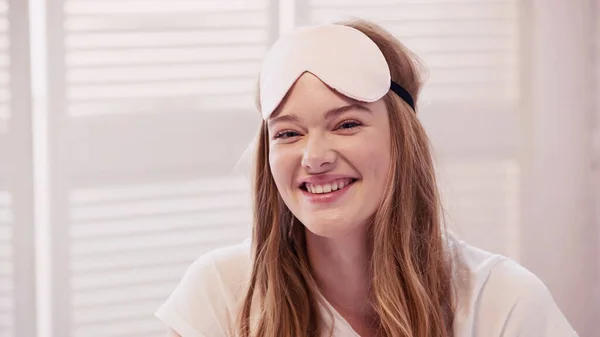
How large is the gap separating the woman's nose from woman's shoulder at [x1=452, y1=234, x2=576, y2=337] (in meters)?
0.41

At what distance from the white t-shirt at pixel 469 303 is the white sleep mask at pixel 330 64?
0.39 m

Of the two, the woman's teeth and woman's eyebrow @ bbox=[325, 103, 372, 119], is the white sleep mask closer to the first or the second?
woman's eyebrow @ bbox=[325, 103, 372, 119]

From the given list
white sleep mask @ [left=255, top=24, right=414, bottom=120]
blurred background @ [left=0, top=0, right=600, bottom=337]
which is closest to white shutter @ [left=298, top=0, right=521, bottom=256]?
blurred background @ [left=0, top=0, right=600, bottom=337]

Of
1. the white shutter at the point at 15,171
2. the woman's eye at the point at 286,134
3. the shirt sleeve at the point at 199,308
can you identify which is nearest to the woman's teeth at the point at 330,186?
the woman's eye at the point at 286,134

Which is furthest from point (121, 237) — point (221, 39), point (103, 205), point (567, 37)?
point (567, 37)

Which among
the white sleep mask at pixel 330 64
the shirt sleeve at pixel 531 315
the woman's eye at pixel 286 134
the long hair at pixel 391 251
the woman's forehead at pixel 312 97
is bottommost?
the shirt sleeve at pixel 531 315

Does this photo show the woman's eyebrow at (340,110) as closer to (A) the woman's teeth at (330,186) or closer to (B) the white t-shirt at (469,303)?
(A) the woman's teeth at (330,186)

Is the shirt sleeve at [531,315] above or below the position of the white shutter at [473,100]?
below

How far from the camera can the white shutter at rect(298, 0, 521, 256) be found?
2463 mm

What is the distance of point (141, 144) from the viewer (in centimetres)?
219

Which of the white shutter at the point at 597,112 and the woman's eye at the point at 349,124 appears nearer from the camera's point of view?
the woman's eye at the point at 349,124

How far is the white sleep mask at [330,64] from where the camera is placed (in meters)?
1.53

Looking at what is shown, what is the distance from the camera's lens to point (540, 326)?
1.68m

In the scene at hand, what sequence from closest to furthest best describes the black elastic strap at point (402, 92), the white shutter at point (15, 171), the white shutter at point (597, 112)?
the black elastic strap at point (402, 92) → the white shutter at point (15, 171) → the white shutter at point (597, 112)
